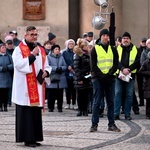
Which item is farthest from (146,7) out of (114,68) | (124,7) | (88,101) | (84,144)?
(84,144)

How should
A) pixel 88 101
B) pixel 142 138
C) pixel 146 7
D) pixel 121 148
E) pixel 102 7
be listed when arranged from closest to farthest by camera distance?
pixel 121 148
pixel 142 138
pixel 88 101
pixel 102 7
pixel 146 7

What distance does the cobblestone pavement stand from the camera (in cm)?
1317

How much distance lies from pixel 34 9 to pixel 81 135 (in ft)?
43.5

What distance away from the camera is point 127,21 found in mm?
27516

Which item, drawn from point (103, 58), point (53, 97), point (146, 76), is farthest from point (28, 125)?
point (53, 97)

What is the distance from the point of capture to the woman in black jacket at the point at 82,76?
60.0 feet

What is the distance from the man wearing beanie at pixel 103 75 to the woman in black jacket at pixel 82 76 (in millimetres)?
3064

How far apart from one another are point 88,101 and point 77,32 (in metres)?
9.72

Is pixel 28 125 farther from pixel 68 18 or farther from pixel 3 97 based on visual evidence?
pixel 68 18

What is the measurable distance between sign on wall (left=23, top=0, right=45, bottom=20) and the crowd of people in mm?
3934

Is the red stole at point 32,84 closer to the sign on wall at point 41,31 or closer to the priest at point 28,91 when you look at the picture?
the priest at point 28,91

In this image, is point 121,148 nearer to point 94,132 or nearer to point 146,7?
point 94,132

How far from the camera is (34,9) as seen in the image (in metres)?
27.3

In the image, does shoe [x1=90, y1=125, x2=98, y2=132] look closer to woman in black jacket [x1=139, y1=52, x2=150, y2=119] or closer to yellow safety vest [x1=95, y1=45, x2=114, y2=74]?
yellow safety vest [x1=95, y1=45, x2=114, y2=74]
